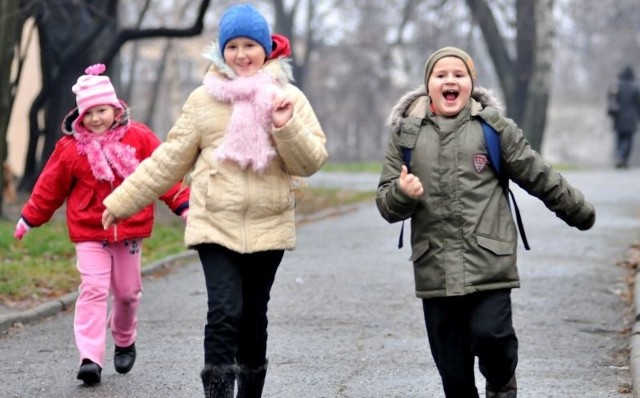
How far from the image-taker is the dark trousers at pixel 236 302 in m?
5.59

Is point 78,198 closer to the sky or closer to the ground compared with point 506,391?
closer to the sky

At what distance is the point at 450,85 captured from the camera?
17.7ft

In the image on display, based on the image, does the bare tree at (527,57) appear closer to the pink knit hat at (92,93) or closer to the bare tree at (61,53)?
the bare tree at (61,53)

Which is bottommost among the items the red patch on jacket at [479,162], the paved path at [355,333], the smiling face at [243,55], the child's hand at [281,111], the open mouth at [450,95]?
the paved path at [355,333]

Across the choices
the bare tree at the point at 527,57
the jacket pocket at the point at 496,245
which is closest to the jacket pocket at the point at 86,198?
the jacket pocket at the point at 496,245

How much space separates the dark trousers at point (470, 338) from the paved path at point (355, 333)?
106 centimetres

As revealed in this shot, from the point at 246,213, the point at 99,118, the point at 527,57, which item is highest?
the point at 527,57

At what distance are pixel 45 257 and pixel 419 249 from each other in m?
7.38

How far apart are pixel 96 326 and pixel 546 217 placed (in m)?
9.32

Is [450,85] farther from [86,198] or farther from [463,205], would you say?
[86,198]

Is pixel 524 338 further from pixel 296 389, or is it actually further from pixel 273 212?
pixel 273 212

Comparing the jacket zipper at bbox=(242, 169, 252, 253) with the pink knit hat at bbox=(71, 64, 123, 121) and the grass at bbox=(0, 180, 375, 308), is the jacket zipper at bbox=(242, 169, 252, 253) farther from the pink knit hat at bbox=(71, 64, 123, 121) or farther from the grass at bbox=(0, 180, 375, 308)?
the grass at bbox=(0, 180, 375, 308)

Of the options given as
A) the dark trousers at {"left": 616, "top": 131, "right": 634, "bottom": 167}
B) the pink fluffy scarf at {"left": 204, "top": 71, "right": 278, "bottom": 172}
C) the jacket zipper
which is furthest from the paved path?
Answer: the dark trousers at {"left": 616, "top": 131, "right": 634, "bottom": 167}

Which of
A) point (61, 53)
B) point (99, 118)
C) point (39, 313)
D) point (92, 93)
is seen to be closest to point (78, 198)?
point (99, 118)
